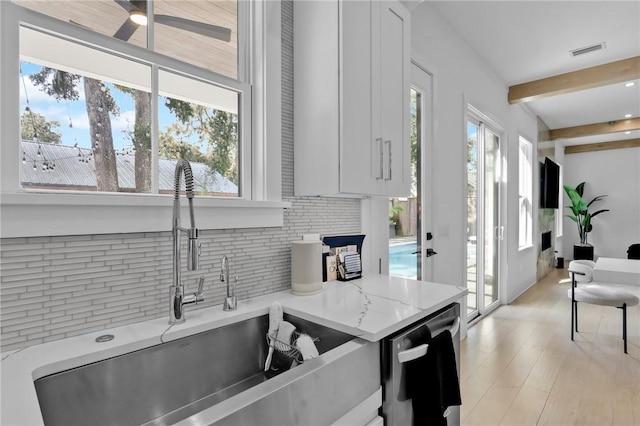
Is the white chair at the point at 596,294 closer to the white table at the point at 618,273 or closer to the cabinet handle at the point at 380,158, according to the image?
the white table at the point at 618,273

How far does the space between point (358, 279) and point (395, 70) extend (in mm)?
1115

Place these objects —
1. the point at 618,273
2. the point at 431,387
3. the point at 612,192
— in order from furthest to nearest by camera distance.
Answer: the point at 612,192 < the point at 618,273 < the point at 431,387

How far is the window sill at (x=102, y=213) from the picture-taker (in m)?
0.88

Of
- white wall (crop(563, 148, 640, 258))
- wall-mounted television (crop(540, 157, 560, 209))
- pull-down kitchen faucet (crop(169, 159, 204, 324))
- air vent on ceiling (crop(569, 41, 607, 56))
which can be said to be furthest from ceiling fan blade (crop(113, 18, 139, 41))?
white wall (crop(563, 148, 640, 258))

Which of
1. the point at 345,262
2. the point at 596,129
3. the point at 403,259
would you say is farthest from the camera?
the point at 596,129

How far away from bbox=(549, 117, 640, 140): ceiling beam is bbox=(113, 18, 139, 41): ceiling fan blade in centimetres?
744

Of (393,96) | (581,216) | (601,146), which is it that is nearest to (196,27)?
(393,96)

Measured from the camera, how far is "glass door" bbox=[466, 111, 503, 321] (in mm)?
3639

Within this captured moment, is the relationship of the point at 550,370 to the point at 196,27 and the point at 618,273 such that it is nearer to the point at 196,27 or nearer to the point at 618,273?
the point at 618,273

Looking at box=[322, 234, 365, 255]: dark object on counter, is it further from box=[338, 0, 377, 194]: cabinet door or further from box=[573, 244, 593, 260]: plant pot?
box=[573, 244, 593, 260]: plant pot

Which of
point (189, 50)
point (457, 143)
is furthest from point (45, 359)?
point (457, 143)

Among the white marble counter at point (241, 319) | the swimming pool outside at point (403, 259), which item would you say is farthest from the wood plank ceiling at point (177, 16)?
the swimming pool outside at point (403, 259)

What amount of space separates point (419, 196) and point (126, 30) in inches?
82.5

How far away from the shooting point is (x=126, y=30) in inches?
46.6
